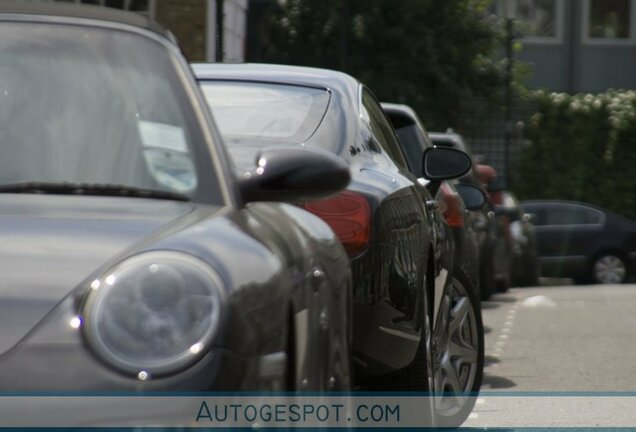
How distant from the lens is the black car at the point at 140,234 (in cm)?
316

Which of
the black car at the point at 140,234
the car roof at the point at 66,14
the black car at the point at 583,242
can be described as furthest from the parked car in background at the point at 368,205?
the black car at the point at 583,242

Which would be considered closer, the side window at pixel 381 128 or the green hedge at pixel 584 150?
the side window at pixel 381 128

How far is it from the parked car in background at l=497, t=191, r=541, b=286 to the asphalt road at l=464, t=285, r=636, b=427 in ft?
15.6

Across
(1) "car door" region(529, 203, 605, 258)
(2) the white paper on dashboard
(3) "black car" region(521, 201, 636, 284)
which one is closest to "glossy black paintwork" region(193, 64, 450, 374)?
(2) the white paper on dashboard

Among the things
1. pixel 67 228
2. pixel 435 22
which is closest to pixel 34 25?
pixel 67 228

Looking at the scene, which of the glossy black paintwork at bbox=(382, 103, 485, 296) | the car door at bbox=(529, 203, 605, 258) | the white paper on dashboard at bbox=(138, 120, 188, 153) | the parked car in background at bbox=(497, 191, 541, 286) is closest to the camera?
the white paper on dashboard at bbox=(138, 120, 188, 153)

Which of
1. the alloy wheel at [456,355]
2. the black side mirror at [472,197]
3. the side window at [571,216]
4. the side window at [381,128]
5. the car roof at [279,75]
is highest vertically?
the car roof at [279,75]

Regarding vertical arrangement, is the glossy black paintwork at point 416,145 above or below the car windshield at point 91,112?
below

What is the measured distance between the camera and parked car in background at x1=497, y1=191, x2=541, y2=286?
23938 millimetres

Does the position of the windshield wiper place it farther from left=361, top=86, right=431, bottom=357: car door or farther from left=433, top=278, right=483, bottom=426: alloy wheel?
left=433, top=278, right=483, bottom=426: alloy wheel

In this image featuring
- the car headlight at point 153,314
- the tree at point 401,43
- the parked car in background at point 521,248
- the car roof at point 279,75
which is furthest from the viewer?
the tree at point 401,43

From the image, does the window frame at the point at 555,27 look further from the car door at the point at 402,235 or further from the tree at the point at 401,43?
the car door at the point at 402,235

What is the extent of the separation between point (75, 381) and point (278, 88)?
3.88 meters

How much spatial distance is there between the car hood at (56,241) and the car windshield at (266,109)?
272 centimetres
